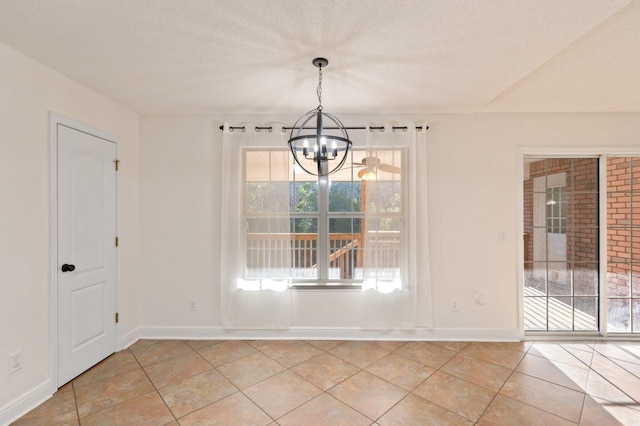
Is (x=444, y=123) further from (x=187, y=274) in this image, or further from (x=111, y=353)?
(x=111, y=353)

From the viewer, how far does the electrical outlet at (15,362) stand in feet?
6.39

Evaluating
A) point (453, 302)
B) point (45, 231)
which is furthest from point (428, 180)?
point (45, 231)

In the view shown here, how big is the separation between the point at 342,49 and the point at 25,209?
2.50 m

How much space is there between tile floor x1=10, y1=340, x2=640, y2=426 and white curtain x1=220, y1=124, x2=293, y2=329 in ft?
1.25

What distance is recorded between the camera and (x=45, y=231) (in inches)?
85.8

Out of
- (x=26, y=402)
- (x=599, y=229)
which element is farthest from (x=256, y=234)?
(x=599, y=229)

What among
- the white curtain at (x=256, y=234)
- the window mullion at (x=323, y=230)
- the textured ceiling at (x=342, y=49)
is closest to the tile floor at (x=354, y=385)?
the white curtain at (x=256, y=234)

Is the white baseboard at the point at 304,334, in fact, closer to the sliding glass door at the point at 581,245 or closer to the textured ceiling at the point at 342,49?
the sliding glass door at the point at 581,245

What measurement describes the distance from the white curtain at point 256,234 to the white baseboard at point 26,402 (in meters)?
1.38

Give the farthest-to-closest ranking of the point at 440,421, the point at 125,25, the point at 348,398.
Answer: the point at 348,398 → the point at 440,421 → the point at 125,25

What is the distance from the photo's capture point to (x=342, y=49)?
1911mm

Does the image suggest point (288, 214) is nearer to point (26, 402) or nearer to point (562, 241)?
point (26, 402)

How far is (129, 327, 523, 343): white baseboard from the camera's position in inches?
123

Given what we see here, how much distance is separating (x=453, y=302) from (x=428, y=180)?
1.37 m
